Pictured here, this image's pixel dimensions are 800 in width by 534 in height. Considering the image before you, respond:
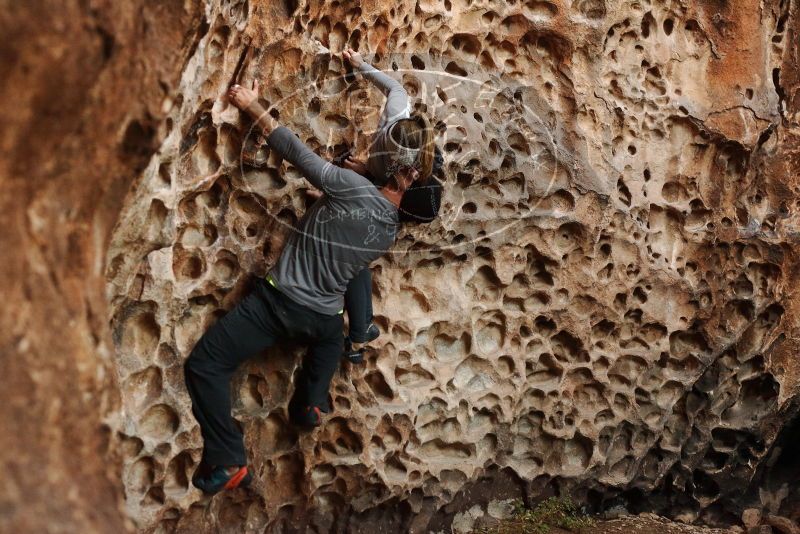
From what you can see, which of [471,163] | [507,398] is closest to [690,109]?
[471,163]

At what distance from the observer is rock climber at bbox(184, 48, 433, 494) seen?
365 centimetres

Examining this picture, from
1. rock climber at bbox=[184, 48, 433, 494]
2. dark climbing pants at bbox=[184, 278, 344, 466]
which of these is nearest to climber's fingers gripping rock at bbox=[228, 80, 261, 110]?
rock climber at bbox=[184, 48, 433, 494]

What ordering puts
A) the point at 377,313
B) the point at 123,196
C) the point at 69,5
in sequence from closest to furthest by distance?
the point at 69,5 < the point at 123,196 < the point at 377,313

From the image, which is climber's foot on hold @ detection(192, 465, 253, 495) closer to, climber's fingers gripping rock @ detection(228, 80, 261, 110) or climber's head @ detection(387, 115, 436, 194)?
climber's head @ detection(387, 115, 436, 194)

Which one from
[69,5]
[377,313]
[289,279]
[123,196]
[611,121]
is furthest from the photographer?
[611,121]

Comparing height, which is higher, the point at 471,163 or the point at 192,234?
the point at 471,163

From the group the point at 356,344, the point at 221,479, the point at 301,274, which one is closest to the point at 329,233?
the point at 301,274

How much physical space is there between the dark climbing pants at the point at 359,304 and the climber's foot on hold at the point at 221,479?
30.4 inches

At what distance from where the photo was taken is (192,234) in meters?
3.88

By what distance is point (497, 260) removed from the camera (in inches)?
187

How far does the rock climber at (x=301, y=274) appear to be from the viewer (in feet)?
12.0

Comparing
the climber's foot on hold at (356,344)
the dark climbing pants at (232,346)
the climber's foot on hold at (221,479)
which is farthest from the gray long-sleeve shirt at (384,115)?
the climber's foot on hold at (221,479)

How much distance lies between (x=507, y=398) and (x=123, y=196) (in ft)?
8.85

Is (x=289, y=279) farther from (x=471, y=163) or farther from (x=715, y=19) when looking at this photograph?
(x=715, y=19)
